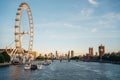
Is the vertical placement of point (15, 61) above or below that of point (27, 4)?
below

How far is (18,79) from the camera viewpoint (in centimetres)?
3756

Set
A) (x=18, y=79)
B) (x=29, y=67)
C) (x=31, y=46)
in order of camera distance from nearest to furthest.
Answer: (x=18, y=79), (x=29, y=67), (x=31, y=46)

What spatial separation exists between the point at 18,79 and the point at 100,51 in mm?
162100

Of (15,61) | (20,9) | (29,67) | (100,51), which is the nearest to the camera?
(29,67)

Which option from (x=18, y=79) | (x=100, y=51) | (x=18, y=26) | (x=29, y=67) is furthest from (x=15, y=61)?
(x=100, y=51)

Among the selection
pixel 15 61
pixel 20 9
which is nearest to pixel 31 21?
pixel 20 9

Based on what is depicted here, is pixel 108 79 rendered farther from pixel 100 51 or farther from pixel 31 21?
pixel 100 51

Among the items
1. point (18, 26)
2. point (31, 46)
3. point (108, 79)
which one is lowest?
point (108, 79)

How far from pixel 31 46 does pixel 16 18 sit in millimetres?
9807

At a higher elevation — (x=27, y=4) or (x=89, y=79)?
(x=27, y=4)

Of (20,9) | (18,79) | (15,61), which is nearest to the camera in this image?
(18,79)

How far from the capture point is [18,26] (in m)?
72.7

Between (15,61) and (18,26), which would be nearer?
(18,26)

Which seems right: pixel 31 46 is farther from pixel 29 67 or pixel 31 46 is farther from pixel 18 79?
pixel 18 79
